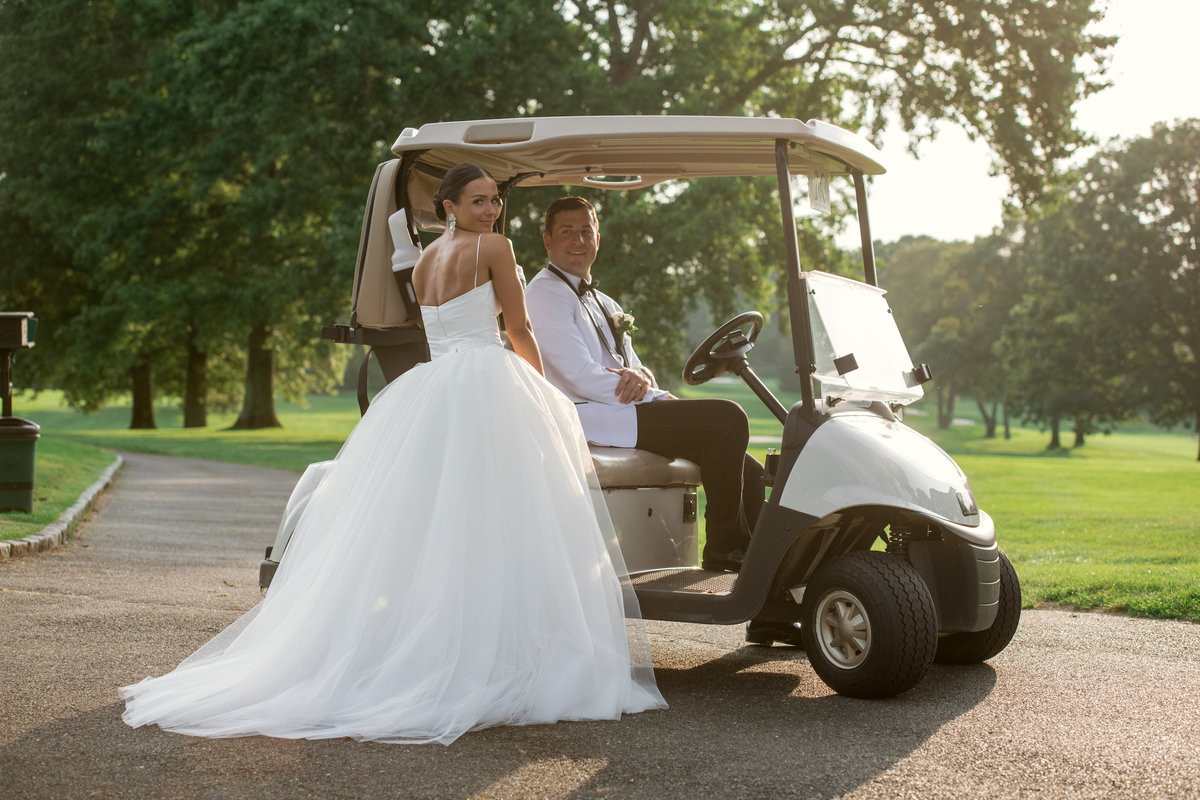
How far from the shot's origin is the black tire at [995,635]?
5.04 meters

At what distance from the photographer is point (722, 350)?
17.0ft

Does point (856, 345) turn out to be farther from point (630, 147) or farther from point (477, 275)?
point (477, 275)

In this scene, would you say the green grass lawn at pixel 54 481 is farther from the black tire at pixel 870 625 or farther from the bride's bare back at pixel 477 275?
the black tire at pixel 870 625

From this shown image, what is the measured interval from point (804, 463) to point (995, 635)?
1.33 m

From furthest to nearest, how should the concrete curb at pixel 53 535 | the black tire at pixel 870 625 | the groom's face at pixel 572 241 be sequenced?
the concrete curb at pixel 53 535 < the groom's face at pixel 572 241 < the black tire at pixel 870 625

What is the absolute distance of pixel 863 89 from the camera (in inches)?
906

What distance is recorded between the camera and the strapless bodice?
472 cm

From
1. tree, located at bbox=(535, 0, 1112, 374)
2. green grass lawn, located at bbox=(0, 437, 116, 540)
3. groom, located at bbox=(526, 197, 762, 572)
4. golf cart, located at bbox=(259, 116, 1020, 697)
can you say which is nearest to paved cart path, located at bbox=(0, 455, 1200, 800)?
golf cart, located at bbox=(259, 116, 1020, 697)

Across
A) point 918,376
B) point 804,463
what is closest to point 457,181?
point 804,463

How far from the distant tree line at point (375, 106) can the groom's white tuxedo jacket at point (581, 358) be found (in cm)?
1364

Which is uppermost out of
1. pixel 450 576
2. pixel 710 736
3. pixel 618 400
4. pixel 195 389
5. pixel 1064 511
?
pixel 618 400

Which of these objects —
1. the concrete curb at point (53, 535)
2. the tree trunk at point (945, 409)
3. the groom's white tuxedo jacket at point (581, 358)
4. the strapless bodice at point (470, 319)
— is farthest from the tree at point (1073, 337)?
the strapless bodice at point (470, 319)

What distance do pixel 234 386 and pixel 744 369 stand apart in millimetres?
40893

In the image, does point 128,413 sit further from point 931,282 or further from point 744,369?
point 744,369
